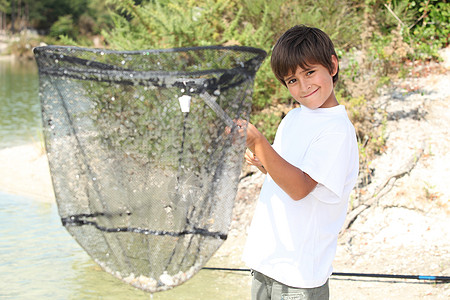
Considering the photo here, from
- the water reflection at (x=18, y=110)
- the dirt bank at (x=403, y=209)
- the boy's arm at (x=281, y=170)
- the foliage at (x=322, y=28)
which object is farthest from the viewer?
the water reflection at (x=18, y=110)

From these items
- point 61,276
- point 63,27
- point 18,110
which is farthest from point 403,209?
point 63,27

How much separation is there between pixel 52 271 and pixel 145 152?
3.09 m

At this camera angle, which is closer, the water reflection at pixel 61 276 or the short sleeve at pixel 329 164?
the short sleeve at pixel 329 164

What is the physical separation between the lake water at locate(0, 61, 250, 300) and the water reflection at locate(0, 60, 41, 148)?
355 centimetres

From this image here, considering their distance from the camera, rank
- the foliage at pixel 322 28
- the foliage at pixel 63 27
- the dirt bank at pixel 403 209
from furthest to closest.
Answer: the foliage at pixel 63 27 → the foliage at pixel 322 28 → the dirt bank at pixel 403 209

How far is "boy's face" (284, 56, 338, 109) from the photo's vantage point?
6.45ft

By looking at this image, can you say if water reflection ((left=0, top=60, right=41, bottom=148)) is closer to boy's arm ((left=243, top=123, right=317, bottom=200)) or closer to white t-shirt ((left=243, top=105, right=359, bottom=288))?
white t-shirt ((left=243, top=105, right=359, bottom=288))

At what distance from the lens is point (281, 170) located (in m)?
1.81

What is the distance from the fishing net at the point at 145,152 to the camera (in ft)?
7.25

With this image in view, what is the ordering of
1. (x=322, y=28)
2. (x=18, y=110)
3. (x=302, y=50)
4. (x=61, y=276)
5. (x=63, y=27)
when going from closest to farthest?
(x=302, y=50) → (x=61, y=276) → (x=322, y=28) → (x=18, y=110) → (x=63, y=27)

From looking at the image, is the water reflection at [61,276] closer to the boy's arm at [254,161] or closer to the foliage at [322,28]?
the boy's arm at [254,161]

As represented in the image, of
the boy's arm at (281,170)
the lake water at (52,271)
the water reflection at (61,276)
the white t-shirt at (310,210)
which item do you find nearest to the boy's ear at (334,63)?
the white t-shirt at (310,210)

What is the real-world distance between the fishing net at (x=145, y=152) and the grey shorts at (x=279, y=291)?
269 millimetres

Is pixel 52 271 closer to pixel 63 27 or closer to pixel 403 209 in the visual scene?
pixel 403 209
